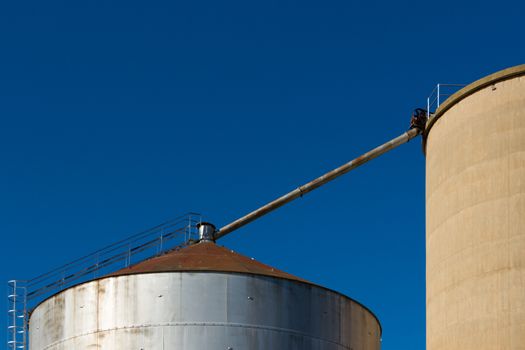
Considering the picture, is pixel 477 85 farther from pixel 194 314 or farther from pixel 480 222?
pixel 194 314

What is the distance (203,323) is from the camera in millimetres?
23938

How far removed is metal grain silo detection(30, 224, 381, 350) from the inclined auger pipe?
556cm

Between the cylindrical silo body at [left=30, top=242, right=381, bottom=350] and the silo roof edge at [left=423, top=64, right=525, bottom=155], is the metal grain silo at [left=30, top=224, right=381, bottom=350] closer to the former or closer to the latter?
the cylindrical silo body at [left=30, top=242, right=381, bottom=350]

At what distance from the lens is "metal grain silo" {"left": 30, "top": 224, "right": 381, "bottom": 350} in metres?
23.9

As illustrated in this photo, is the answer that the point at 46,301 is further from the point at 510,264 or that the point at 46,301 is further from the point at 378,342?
the point at 510,264

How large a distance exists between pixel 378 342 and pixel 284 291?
4216 millimetres

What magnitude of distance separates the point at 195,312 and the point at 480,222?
678 cm

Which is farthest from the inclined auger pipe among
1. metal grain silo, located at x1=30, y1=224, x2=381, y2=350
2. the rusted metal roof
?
metal grain silo, located at x1=30, y1=224, x2=381, y2=350

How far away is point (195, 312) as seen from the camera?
24047mm

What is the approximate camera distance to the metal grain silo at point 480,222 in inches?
866

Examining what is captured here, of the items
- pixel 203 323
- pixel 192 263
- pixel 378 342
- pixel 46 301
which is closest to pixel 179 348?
pixel 203 323

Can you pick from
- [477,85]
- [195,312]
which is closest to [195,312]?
[195,312]

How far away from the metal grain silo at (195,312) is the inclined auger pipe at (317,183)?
5.56 meters

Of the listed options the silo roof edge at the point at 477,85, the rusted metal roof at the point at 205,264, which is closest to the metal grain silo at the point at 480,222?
the silo roof edge at the point at 477,85
